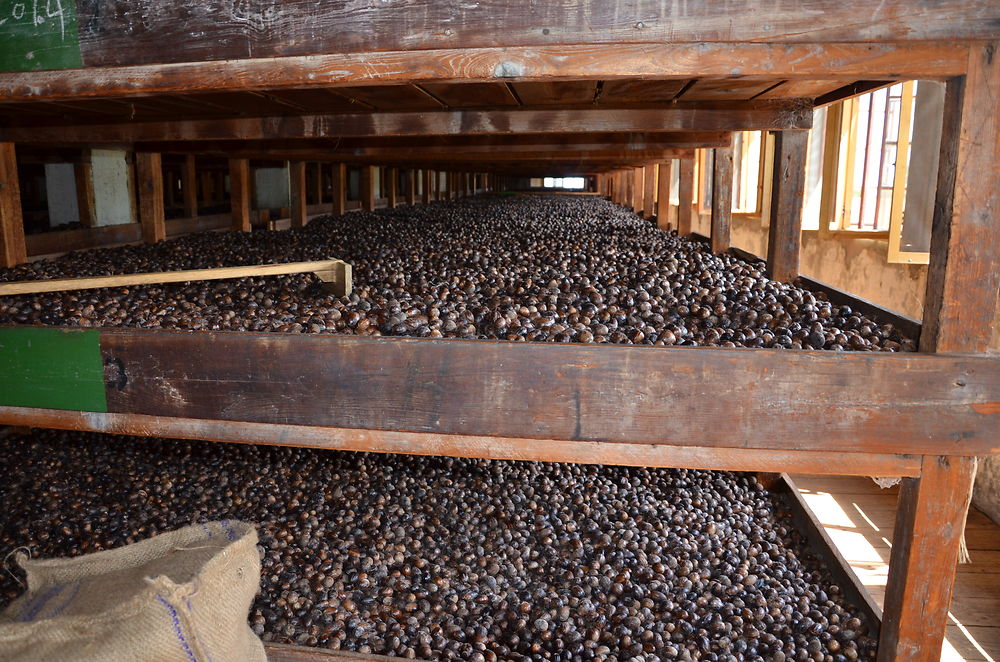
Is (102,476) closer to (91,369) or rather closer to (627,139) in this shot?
(91,369)

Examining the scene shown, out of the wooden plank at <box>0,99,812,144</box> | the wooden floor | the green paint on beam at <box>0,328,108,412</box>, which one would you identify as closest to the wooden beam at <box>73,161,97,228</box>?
the wooden plank at <box>0,99,812,144</box>

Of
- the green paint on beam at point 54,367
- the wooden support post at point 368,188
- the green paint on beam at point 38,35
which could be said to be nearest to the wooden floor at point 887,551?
the green paint on beam at point 54,367

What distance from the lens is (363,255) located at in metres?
4.73

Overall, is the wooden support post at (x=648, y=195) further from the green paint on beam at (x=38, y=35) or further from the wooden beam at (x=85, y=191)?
the green paint on beam at (x=38, y=35)

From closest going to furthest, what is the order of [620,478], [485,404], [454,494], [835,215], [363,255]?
[485,404] < [454,494] < [620,478] < [363,255] < [835,215]

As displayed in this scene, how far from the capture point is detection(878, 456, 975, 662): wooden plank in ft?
6.21

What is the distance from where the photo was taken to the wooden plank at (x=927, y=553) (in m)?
1.89

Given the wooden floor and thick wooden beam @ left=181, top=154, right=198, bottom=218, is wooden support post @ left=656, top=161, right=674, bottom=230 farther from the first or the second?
thick wooden beam @ left=181, top=154, right=198, bottom=218

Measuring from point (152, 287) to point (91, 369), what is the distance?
4.26 ft

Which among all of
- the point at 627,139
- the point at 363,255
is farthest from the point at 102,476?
the point at 627,139

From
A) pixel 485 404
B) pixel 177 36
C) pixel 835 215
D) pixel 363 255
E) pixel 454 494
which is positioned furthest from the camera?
pixel 835 215

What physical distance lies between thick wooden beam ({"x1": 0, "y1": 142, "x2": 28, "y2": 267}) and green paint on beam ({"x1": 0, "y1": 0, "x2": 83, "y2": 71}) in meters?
3.11

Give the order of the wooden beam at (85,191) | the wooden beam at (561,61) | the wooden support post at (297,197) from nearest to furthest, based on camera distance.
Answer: the wooden beam at (561,61) < the wooden beam at (85,191) < the wooden support post at (297,197)

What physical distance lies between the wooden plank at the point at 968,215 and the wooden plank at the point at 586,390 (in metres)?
0.10
